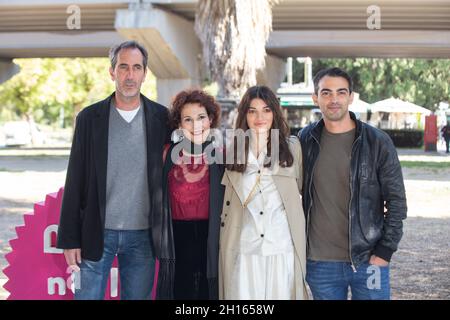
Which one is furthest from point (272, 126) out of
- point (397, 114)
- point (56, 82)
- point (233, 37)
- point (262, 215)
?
point (397, 114)

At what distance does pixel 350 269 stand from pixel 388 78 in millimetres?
43132

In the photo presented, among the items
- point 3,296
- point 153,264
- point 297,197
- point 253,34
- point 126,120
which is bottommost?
point 3,296

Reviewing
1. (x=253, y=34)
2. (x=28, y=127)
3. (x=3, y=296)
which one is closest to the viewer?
(x=3, y=296)

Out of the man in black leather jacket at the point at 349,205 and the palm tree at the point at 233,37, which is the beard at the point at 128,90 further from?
the palm tree at the point at 233,37

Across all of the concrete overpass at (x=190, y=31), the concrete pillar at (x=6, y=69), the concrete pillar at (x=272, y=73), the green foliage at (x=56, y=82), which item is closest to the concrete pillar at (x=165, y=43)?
the concrete overpass at (x=190, y=31)

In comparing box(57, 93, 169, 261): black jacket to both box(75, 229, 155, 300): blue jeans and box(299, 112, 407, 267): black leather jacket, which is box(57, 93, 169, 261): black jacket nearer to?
box(75, 229, 155, 300): blue jeans

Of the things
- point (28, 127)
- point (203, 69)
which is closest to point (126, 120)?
point (203, 69)

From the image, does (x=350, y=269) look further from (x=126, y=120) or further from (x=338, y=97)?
(x=126, y=120)

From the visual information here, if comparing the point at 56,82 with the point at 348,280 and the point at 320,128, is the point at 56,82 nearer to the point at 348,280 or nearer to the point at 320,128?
the point at 320,128

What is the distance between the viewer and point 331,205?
4117 mm

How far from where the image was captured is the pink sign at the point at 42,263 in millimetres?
5500

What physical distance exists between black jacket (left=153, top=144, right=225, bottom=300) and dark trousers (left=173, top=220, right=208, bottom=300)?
4cm

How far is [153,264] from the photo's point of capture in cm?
431

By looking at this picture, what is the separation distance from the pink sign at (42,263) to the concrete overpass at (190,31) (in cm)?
1617
